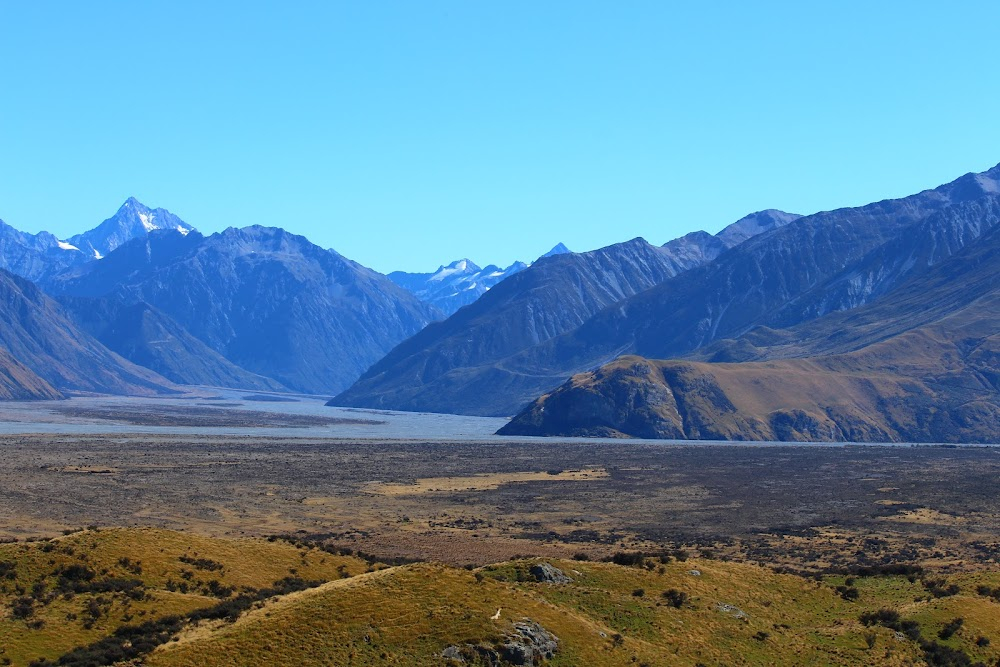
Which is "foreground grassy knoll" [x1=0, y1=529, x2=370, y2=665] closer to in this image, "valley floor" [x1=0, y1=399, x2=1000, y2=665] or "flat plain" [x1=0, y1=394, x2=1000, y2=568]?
"valley floor" [x1=0, y1=399, x2=1000, y2=665]

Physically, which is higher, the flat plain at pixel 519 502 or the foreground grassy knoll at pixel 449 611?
the foreground grassy knoll at pixel 449 611

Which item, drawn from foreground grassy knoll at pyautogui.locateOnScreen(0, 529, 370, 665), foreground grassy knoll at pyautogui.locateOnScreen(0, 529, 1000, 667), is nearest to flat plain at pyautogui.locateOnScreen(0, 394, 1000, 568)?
foreground grassy knoll at pyautogui.locateOnScreen(0, 529, 370, 665)

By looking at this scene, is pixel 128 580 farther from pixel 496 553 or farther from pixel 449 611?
pixel 496 553

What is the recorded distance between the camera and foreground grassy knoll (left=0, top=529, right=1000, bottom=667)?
43281 mm

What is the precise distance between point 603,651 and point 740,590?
13.2 meters

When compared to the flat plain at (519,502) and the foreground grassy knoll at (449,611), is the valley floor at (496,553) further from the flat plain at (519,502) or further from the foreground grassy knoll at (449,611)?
the flat plain at (519,502)

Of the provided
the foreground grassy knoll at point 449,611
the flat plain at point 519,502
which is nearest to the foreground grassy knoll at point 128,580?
the foreground grassy knoll at point 449,611

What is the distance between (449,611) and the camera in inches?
1802

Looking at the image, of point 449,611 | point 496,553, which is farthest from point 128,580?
point 496,553

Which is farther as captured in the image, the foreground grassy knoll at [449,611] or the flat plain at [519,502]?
the flat plain at [519,502]

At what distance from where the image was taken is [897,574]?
6500 centimetres

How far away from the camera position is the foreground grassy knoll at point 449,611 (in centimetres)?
4328

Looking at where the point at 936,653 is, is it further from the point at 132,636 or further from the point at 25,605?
the point at 25,605

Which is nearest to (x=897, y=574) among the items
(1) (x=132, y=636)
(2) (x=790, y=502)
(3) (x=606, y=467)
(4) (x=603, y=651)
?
(4) (x=603, y=651)
